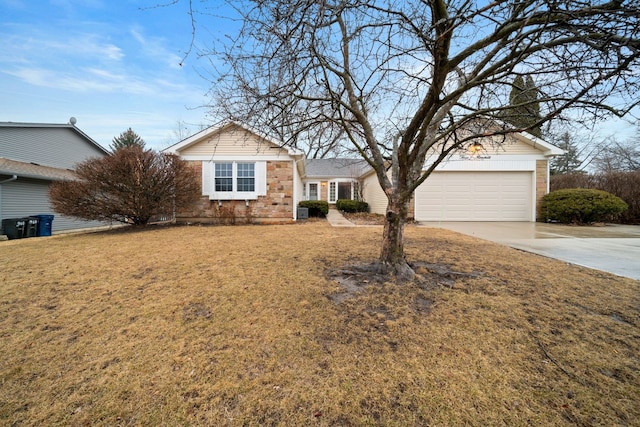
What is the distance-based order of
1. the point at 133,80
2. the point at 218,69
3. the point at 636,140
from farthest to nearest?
1. the point at 636,140
2. the point at 133,80
3. the point at 218,69

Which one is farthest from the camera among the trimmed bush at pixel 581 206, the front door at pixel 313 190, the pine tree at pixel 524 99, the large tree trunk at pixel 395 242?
the front door at pixel 313 190

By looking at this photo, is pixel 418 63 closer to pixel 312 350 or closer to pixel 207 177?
pixel 312 350

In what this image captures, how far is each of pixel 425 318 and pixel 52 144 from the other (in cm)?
1999

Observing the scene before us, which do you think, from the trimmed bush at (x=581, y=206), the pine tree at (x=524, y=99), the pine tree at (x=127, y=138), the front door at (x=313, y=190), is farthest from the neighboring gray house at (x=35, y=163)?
the trimmed bush at (x=581, y=206)

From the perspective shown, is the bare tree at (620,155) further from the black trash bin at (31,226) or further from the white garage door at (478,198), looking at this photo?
the black trash bin at (31,226)

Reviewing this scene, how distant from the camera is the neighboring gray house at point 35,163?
1088 centimetres

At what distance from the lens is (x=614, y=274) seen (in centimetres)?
426

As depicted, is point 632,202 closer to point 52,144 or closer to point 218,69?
point 218,69

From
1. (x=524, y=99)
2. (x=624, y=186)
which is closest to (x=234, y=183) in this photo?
(x=524, y=99)

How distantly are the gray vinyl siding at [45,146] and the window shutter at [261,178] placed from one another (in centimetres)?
1176

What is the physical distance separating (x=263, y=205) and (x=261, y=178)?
4.09 ft

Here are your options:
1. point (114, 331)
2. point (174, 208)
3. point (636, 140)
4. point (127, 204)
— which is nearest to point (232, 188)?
point (174, 208)

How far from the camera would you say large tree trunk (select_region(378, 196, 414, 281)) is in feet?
13.0

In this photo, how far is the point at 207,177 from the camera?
38.7 feet
